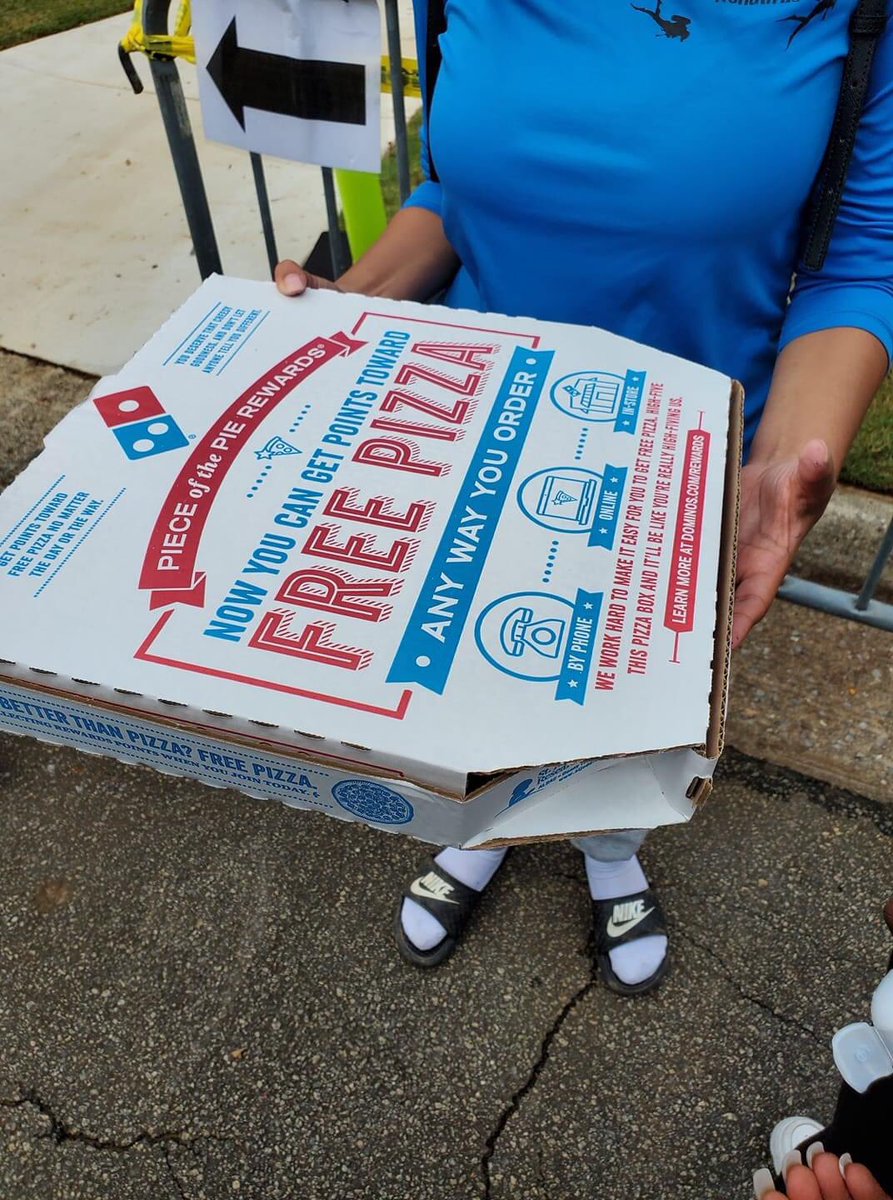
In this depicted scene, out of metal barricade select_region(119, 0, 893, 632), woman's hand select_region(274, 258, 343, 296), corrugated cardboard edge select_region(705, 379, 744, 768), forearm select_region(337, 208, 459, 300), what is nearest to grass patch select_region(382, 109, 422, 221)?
metal barricade select_region(119, 0, 893, 632)

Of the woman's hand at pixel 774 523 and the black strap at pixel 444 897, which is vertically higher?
the woman's hand at pixel 774 523

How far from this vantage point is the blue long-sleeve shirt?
1.08 m

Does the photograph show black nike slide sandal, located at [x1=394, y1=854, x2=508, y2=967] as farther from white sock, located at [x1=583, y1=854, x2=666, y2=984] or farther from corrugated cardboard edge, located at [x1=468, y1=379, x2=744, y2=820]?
corrugated cardboard edge, located at [x1=468, y1=379, x2=744, y2=820]

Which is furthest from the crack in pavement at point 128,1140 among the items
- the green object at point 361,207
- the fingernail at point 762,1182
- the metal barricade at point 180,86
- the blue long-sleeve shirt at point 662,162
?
the green object at point 361,207

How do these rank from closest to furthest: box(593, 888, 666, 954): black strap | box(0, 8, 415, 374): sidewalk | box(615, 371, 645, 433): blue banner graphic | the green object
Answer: box(615, 371, 645, 433): blue banner graphic, box(593, 888, 666, 954): black strap, the green object, box(0, 8, 415, 374): sidewalk

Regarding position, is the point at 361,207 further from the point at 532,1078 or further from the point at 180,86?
the point at 532,1078

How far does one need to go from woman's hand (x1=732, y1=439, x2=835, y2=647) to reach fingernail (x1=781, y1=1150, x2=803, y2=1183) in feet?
2.58

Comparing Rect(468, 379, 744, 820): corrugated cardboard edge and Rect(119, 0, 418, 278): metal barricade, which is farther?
Rect(119, 0, 418, 278): metal barricade

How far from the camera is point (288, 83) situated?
1586mm

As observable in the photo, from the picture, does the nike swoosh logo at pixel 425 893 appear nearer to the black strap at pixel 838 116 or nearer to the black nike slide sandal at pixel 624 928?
the black nike slide sandal at pixel 624 928

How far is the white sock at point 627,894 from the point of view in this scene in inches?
68.7

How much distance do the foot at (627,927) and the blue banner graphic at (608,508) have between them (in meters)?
1.03

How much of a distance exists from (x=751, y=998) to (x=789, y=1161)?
0.40m

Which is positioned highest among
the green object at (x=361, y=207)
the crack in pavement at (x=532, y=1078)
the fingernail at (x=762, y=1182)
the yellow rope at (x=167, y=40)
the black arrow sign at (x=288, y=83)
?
the yellow rope at (x=167, y=40)
